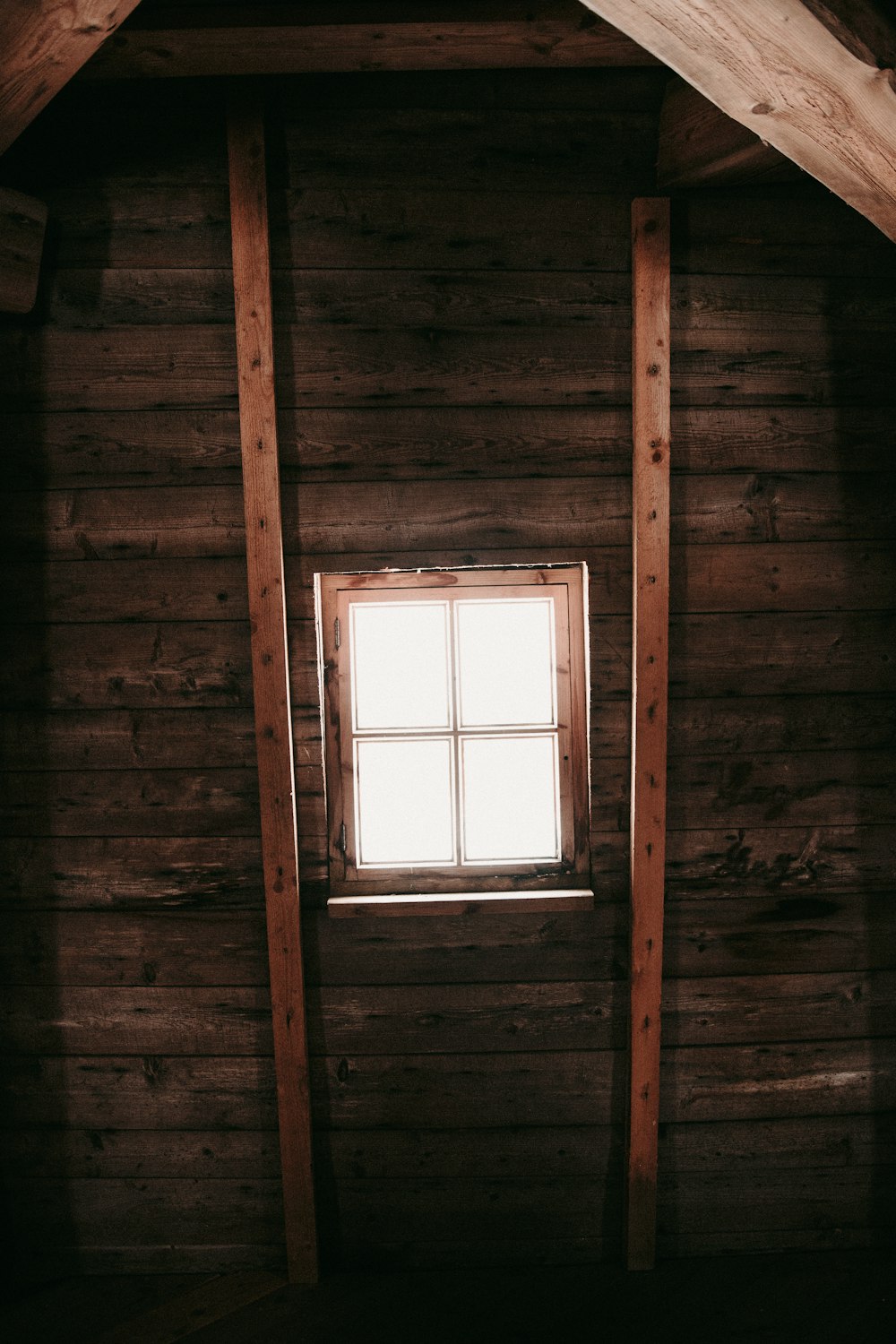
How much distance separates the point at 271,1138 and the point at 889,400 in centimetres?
247

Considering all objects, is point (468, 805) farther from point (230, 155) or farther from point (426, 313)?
point (230, 155)

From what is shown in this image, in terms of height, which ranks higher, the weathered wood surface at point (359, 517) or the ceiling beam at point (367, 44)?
the ceiling beam at point (367, 44)

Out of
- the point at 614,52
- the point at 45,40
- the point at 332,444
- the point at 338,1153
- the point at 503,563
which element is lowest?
the point at 338,1153

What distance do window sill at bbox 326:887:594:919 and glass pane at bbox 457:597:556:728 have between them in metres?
0.44

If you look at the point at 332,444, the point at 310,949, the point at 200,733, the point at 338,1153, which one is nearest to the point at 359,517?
the point at 332,444

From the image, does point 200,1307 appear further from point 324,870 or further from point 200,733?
point 200,733

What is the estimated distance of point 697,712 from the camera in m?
2.00

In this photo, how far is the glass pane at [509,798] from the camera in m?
2.06

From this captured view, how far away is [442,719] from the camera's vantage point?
2059 mm

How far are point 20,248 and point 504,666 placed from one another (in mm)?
1492

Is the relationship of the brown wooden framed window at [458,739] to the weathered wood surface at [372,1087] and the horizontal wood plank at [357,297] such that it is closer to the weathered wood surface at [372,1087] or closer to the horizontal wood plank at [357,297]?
the weathered wood surface at [372,1087]

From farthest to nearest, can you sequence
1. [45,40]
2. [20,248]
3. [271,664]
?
[271,664]
[20,248]
[45,40]

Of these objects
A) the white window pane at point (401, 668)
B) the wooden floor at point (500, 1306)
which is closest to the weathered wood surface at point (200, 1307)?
the wooden floor at point (500, 1306)

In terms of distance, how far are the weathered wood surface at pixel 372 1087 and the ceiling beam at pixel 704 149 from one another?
2130mm
